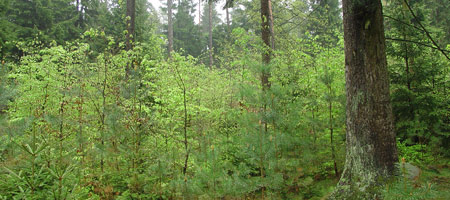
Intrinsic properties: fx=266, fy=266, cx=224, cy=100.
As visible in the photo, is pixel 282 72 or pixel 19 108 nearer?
pixel 282 72

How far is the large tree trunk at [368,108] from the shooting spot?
3.32 m

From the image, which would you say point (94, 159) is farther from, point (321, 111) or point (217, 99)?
point (217, 99)

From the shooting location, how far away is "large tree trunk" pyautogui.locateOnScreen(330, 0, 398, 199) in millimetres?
3324

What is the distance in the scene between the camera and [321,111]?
17.5 ft

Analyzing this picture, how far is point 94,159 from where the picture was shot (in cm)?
458

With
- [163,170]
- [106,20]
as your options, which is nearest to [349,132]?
[163,170]

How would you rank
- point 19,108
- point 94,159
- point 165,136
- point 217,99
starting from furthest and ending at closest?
point 217,99 → point 19,108 → point 165,136 → point 94,159

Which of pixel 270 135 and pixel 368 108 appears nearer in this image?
pixel 368 108

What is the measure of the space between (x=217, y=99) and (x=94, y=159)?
4941mm

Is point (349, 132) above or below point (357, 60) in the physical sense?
below

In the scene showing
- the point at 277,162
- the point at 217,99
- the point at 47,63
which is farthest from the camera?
the point at 217,99

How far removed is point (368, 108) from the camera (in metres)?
3.36

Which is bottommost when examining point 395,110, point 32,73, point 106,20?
point 395,110

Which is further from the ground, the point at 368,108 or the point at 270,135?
the point at 368,108
